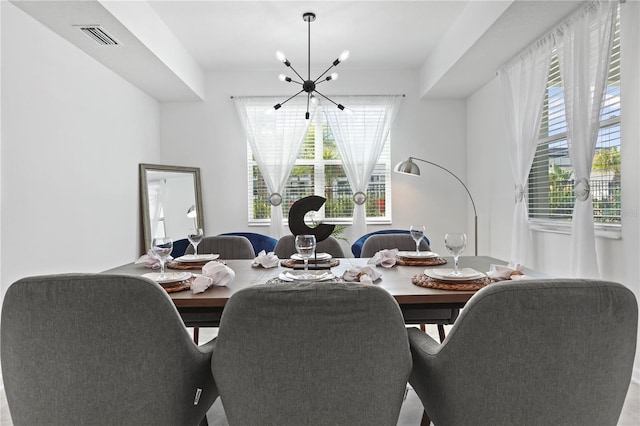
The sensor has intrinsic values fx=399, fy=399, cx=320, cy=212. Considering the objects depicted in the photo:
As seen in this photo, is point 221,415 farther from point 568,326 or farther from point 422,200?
point 422,200

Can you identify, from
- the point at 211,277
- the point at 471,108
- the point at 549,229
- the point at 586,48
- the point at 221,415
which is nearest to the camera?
the point at 211,277


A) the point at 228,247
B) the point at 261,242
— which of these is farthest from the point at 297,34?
the point at 228,247

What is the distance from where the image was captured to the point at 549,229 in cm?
324

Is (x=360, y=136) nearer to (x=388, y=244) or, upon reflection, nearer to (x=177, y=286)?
(x=388, y=244)

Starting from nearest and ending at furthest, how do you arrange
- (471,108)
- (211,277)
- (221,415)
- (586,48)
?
(211,277) → (221,415) → (586,48) → (471,108)

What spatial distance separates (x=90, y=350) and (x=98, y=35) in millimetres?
2744

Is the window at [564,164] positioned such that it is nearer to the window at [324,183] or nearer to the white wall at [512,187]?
the white wall at [512,187]

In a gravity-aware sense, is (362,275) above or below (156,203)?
below

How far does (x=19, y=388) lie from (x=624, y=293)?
60.7 inches

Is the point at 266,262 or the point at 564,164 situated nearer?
the point at 266,262

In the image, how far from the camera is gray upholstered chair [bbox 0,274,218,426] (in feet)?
3.26

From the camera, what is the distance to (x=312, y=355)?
3.18 ft

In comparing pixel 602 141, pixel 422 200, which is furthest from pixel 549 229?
pixel 422 200

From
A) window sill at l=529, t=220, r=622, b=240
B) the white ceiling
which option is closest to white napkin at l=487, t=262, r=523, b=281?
window sill at l=529, t=220, r=622, b=240
